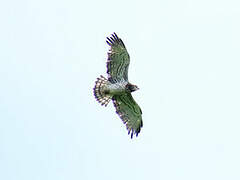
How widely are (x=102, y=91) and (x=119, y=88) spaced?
75 centimetres

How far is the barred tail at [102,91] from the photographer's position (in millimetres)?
28438

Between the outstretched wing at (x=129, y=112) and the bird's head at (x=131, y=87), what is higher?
the bird's head at (x=131, y=87)

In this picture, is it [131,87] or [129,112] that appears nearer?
[131,87]

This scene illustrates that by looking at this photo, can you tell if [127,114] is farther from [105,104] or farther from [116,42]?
[116,42]

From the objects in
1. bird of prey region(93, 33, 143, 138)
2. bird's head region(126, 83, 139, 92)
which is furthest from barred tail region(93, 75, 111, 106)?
bird's head region(126, 83, 139, 92)

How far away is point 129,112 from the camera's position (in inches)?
1125

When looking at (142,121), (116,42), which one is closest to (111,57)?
(116,42)

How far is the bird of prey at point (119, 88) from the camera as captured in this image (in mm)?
27578

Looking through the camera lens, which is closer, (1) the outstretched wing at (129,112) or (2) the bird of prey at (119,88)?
(2) the bird of prey at (119,88)

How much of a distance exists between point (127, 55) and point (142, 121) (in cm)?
243

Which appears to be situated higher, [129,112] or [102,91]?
[102,91]

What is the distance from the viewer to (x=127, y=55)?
90.3 ft

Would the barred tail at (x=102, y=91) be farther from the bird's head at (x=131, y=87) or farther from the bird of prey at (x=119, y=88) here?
the bird's head at (x=131, y=87)

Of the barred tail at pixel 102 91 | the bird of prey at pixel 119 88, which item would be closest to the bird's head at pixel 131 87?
the bird of prey at pixel 119 88
